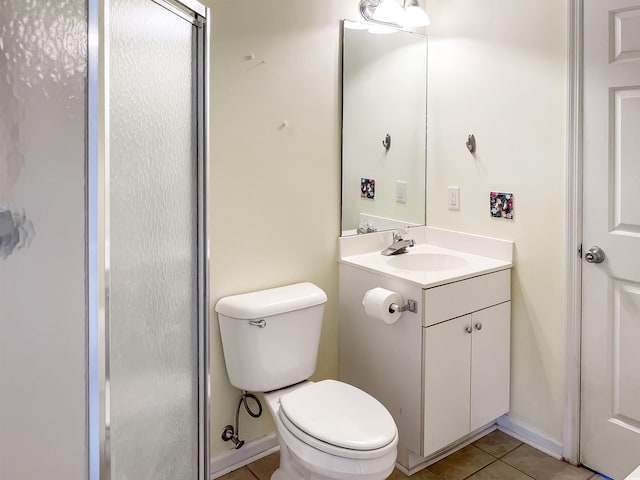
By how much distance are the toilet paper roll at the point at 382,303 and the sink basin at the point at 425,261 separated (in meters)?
0.37

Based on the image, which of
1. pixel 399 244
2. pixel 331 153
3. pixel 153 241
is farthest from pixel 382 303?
pixel 153 241

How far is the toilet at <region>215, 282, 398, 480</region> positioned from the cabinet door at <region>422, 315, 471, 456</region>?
1.10ft

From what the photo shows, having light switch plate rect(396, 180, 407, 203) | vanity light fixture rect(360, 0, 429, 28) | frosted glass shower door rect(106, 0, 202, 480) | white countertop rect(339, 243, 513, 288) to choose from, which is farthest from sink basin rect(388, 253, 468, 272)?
frosted glass shower door rect(106, 0, 202, 480)

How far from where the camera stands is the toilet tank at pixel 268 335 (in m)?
2.04

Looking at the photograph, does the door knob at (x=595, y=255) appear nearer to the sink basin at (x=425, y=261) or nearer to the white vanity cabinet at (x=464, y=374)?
the white vanity cabinet at (x=464, y=374)

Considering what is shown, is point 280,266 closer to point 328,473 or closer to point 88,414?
point 328,473

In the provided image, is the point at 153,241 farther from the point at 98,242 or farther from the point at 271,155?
the point at 271,155

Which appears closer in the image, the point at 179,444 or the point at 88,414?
the point at 88,414

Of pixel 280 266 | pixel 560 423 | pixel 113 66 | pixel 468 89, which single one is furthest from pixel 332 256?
pixel 113 66

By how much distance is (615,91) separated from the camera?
2.02 meters

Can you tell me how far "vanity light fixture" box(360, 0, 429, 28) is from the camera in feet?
8.05

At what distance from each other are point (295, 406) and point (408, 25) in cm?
180

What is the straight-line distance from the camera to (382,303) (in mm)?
2107

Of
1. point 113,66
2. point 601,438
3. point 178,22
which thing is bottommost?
point 601,438
